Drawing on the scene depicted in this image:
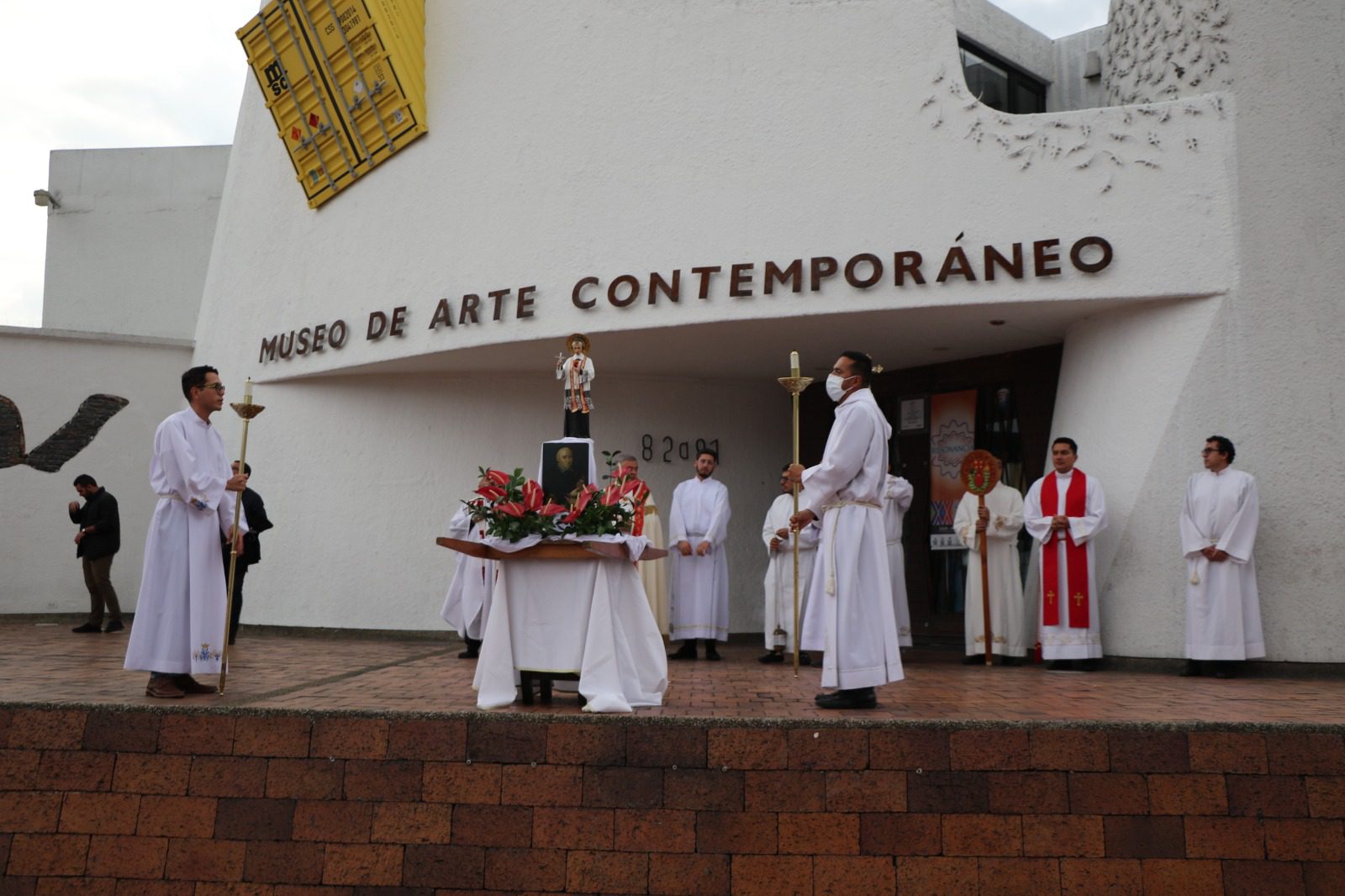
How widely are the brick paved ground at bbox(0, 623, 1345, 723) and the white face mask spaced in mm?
1740

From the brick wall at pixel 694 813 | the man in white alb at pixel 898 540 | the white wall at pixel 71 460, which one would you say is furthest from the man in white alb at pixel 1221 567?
the white wall at pixel 71 460

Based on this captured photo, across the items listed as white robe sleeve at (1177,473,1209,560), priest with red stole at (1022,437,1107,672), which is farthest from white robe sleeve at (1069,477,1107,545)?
white robe sleeve at (1177,473,1209,560)

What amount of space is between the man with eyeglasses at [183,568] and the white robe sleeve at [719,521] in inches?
182

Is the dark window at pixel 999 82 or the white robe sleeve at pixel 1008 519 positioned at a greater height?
the dark window at pixel 999 82

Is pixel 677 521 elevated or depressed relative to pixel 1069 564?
elevated

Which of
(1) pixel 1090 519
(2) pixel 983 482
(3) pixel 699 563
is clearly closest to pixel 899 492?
(2) pixel 983 482

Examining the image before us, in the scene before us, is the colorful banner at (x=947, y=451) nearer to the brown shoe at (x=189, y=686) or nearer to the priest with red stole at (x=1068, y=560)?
the priest with red stole at (x=1068, y=560)

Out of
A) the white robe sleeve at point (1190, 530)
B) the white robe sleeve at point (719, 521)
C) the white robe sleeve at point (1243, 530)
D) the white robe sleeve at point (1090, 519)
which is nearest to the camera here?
the white robe sleeve at point (1243, 530)

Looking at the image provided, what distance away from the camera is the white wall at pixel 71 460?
1354 centimetres

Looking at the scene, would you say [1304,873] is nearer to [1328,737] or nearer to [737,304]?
[1328,737]

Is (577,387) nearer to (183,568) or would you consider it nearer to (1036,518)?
(183,568)

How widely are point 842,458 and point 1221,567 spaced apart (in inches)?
151

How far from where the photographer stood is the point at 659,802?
5152 millimetres

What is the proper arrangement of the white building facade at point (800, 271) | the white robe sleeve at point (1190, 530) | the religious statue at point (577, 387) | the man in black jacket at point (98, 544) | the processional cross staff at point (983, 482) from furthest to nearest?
the man in black jacket at point (98, 544), the processional cross staff at point (983, 482), the white building facade at point (800, 271), the white robe sleeve at point (1190, 530), the religious statue at point (577, 387)
